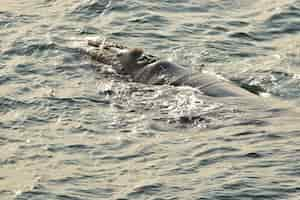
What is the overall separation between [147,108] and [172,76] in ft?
2.80

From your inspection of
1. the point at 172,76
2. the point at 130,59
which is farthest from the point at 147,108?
the point at 130,59

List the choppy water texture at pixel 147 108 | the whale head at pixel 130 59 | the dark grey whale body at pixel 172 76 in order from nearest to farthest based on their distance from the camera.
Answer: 1. the choppy water texture at pixel 147 108
2. the dark grey whale body at pixel 172 76
3. the whale head at pixel 130 59

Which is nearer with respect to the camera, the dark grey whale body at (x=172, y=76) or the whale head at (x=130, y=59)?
the dark grey whale body at (x=172, y=76)

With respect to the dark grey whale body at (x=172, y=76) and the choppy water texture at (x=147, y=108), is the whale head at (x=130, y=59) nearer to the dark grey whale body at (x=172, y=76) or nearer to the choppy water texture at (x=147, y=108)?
the dark grey whale body at (x=172, y=76)

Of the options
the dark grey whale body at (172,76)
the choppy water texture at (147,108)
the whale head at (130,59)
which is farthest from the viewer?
the whale head at (130,59)

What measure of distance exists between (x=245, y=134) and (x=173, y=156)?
939 mm

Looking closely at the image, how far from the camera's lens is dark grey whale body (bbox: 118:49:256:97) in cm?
1110

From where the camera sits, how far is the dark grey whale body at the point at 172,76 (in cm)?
1110

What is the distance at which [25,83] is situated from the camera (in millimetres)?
11930

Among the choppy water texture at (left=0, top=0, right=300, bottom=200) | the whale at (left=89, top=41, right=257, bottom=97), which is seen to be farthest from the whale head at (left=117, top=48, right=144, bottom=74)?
the choppy water texture at (left=0, top=0, right=300, bottom=200)

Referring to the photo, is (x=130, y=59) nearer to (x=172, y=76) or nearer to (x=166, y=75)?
(x=166, y=75)

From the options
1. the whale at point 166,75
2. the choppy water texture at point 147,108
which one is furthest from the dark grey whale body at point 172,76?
the choppy water texture at point 147,108

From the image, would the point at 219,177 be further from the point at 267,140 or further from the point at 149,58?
the point at 149,58

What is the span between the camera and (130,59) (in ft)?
41.1
